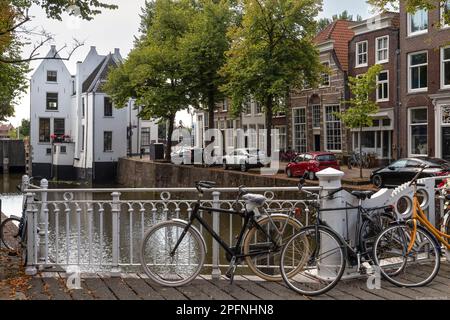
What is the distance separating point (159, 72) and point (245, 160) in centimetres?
899

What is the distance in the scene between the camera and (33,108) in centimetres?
5244

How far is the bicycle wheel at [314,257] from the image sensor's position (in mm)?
5637

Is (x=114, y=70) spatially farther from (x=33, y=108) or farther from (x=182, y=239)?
(x=182, y=239)

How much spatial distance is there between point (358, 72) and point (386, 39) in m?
2.82

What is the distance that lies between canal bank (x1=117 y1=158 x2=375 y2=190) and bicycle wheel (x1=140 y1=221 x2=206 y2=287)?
15000 millimetres

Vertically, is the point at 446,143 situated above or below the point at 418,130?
below

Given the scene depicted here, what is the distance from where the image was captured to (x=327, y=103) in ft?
122

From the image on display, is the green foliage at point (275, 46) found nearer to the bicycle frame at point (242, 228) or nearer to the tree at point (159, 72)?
the tree at point (159, 72)

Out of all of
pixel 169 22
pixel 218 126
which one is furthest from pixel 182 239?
pixel 218 126

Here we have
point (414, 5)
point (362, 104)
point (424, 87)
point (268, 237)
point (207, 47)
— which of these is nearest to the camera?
point (268, 237)

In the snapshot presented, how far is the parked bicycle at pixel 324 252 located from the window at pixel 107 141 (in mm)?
44235

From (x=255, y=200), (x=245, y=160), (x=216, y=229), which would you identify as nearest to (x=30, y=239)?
(x=216, y=229)

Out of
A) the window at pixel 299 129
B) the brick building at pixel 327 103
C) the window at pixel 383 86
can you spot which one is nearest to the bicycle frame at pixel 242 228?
the window at pixel 383 86

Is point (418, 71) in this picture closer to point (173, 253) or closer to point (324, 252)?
point (324, 252)
